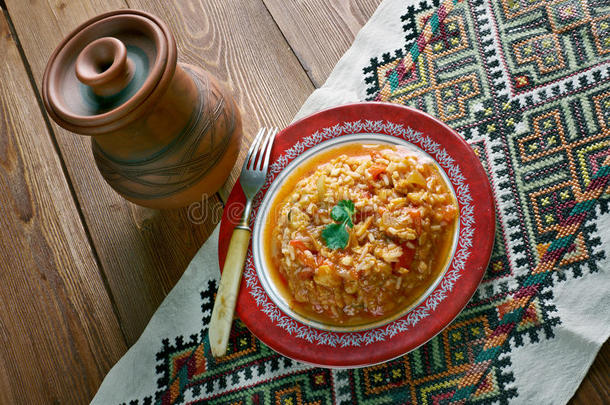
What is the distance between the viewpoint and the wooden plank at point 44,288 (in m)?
1.94

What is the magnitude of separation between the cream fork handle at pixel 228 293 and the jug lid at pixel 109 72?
A: 0.55 metres

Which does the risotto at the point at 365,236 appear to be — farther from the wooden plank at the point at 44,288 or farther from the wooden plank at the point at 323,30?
the wooden plank at the point at 44,288

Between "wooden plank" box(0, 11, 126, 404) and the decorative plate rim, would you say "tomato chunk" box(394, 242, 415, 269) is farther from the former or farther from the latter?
"wooden plank" box(0, 11, 126, 404)

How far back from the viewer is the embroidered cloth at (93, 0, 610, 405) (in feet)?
5.32

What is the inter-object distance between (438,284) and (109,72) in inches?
43.3

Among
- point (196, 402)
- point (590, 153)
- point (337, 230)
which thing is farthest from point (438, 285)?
point (196, 402)

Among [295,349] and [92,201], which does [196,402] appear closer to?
[295,349]

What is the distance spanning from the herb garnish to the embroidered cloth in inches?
18.4

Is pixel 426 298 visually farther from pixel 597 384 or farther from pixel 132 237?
pixel 132 237

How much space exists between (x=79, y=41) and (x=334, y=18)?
100 cm

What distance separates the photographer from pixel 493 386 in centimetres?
161

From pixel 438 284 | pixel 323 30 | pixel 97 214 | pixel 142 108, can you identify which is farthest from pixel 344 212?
pixel 97 214

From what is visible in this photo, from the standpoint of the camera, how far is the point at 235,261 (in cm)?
173

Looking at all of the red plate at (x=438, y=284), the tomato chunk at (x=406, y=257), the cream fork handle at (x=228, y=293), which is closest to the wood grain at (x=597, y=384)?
the red plate at (x=438, y=284)
